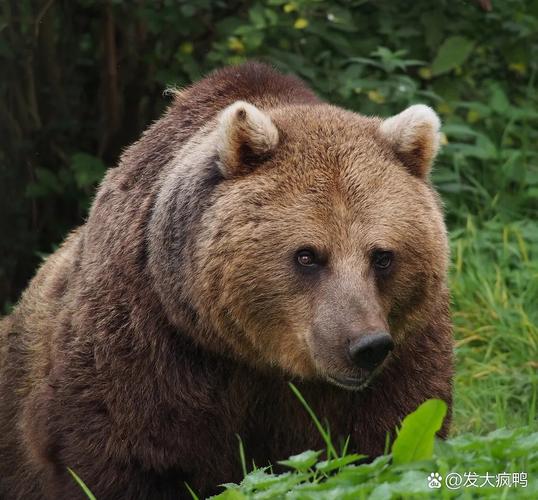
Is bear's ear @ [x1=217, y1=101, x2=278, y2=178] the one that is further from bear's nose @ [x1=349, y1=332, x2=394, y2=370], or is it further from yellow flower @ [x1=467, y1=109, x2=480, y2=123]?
yellow flower @ [x1=467, y1=109, x2=480, y2=123]

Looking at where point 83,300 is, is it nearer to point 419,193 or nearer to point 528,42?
point 419,193

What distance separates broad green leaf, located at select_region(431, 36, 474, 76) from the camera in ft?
30.1

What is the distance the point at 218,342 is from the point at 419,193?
1.05m

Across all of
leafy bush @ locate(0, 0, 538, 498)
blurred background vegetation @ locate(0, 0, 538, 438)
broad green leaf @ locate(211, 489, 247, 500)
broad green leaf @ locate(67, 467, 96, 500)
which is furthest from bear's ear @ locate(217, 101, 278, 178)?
blurred background vegetation @ locate(0, 0, 538, 438)

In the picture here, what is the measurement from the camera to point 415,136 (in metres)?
5.54

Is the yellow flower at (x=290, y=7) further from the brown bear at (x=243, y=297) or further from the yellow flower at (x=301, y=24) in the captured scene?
the brown bear at (x=243, y=297)

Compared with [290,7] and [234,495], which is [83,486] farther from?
→ [290,7]

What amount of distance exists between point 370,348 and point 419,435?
58 centimetres

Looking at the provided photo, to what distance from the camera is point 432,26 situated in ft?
30.7

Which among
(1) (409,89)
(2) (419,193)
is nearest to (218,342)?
(2) (419,193)

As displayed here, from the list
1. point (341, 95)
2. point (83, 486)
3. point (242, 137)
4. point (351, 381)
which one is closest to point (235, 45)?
point (341, 95)

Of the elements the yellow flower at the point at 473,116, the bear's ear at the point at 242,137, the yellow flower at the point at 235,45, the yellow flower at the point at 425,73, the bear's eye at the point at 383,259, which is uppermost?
the yellow flower at the point at 235,45

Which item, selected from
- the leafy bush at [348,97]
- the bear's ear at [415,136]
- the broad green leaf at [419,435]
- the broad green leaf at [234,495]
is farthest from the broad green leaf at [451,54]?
the broad green leaf at [234,495]

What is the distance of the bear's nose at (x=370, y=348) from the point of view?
489 centimetres
